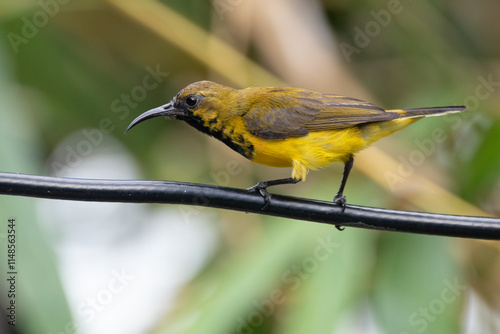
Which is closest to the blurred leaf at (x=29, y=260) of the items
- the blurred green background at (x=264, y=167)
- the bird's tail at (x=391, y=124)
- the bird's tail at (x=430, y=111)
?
the blurred green background at (x=264, y=167)

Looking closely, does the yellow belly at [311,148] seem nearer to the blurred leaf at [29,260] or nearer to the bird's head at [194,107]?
the bird's head at [194,107]

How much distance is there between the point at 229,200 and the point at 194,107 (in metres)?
1.75

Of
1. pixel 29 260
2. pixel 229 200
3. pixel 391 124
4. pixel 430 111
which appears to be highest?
pixel 430 111

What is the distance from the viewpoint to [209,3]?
22.9 ft

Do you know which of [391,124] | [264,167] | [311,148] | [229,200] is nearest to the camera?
[229,200]

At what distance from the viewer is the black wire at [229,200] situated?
9.07 ft

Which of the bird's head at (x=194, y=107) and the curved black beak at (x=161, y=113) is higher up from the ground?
the bird's head at (x=194, y=107)

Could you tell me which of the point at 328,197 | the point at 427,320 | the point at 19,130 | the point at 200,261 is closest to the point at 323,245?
the point at 328,197

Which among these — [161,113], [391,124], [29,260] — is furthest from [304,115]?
[29,260]

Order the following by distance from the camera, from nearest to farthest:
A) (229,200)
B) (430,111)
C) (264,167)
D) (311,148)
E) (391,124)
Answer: (229,200), (430,111), (311,148), (391,124), (264,167)

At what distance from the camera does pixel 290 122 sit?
455 cm

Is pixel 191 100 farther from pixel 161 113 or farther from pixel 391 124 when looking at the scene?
pixel 391 124

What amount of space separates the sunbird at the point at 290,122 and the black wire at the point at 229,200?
1292mm

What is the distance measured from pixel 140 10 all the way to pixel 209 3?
811mm
